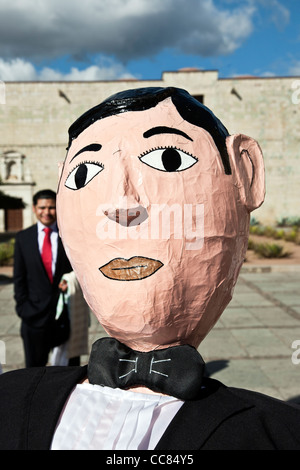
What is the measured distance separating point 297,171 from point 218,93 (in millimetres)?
6244

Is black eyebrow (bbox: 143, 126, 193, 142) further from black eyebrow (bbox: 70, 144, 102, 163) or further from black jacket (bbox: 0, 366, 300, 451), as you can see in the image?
black jacket (bbox: 0, 366, 300, 451)

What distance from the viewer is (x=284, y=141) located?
2191 cm

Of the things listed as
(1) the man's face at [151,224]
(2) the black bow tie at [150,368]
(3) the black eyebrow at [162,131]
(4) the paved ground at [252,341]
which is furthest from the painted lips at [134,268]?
(4) the paved ground at [252,341]

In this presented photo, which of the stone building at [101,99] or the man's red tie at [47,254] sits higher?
the stone building at [101,99]

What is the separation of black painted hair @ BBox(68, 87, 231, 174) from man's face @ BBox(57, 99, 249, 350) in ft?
0.09

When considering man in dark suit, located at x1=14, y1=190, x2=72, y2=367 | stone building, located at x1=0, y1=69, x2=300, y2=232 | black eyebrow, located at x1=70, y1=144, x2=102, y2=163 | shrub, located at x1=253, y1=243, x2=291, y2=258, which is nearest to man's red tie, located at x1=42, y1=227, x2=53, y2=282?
man in dark suit, located at x1=14, y1=190, x2=72, y2=367

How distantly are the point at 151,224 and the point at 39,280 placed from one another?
211cm

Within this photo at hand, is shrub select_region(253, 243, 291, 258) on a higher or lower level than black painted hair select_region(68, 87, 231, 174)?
lower

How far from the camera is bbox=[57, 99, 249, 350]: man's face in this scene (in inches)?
40.1

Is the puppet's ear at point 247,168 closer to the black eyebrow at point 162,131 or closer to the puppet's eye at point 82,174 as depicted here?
the black eyebrow at point 162,131

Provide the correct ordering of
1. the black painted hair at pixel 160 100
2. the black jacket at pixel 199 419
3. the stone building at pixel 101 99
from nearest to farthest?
the black jacket at pixel 199 419 → the black painted hair at pixel 160 100 → the stone building at pixel 101 99

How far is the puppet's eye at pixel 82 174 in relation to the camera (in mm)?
1088

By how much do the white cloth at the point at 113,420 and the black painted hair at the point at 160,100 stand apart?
2.23 ft
